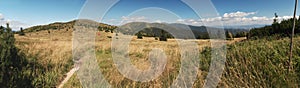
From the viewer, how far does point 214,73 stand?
5.66 metres

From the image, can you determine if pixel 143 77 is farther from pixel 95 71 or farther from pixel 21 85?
pixel 21 85

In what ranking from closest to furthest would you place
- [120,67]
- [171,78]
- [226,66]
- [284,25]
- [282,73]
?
[282,73] → [171,78] → [226,66] → [120,67] → [284,25]

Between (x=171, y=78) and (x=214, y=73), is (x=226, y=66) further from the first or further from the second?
(x=171, y=78)

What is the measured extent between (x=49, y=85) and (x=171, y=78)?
2.59 meters

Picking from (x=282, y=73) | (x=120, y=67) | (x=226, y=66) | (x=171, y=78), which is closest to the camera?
(x=282, y=73)

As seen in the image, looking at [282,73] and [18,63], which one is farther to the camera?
[18,63]

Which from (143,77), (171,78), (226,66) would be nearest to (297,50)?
(226,66)

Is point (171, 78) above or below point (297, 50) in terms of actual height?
below

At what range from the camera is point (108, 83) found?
17.1 feet

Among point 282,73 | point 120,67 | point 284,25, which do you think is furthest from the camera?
point 284,25

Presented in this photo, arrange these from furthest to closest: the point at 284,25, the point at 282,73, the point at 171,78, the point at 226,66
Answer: the point at 284,25, the point at 226,66, the point at 171,78, the point at 282,73

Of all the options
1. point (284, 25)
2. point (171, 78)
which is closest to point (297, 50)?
point (171, 78)

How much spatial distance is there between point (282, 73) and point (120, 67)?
146 inches

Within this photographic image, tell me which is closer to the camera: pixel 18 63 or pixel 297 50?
pixel 18 63
